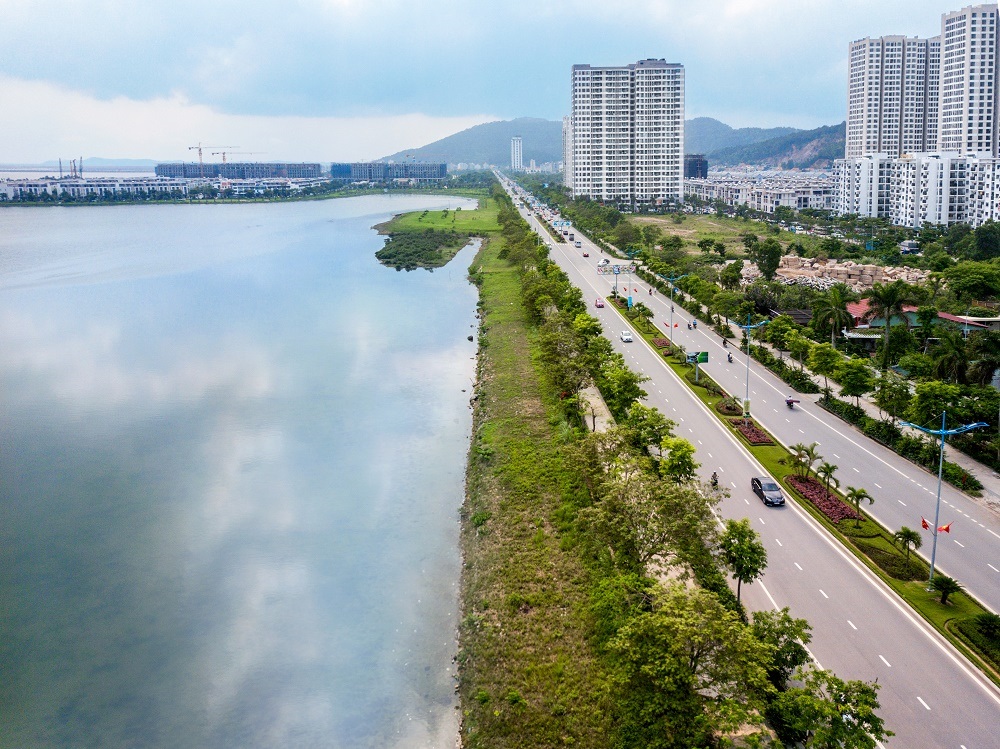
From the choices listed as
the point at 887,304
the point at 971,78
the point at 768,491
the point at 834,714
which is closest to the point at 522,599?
the point at 768,491

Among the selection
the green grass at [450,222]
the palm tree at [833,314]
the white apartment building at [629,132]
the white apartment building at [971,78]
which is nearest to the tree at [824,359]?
the palm tree at [833,314]

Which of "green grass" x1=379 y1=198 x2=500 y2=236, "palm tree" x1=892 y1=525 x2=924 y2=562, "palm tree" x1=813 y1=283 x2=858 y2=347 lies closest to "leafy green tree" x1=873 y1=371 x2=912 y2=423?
"palm tree" x1=892 y1=525 x2=924 y2=562

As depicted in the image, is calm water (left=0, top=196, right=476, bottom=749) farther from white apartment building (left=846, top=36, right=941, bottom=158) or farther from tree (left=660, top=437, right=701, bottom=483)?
white apartment building (left=846, top=36, right=941, bottom=158)

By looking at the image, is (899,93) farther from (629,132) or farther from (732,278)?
(732,278)

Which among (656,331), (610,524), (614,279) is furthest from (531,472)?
(614,279)

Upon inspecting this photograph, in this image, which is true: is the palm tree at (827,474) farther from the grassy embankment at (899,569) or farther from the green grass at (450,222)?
the green grass at (450,222)
